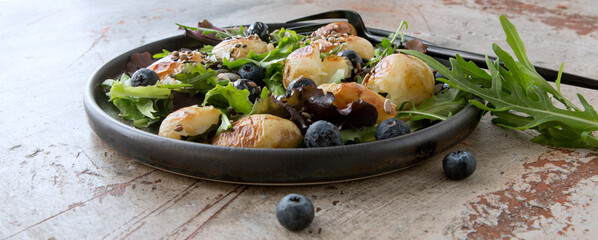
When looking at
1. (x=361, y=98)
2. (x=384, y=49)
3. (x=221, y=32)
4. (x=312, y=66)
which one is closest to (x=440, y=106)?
(x=361, y=98)

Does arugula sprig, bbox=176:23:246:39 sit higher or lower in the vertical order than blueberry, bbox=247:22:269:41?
lower

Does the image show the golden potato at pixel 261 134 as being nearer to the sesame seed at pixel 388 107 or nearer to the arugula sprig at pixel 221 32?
the sesame seed at pixel 388 107

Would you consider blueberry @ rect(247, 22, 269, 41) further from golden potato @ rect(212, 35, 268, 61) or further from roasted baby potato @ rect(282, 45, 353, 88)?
roasted baby potato @ rect(282, 45, 353, 88)

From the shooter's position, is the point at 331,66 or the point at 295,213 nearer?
the point at 295,213

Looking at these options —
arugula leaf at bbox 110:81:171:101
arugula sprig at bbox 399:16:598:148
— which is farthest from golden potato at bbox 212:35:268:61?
arugula sprig at bbox 399:16:598:148

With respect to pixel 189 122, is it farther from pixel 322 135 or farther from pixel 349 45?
pixel 349 45

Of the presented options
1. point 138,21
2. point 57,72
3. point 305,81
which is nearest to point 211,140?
point 305,81

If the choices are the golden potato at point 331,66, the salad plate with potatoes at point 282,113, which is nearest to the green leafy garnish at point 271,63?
the salad plate with potatoes at point 282,113
